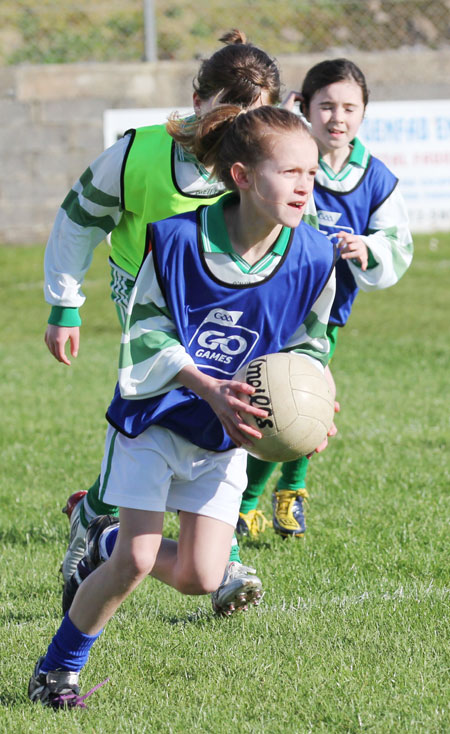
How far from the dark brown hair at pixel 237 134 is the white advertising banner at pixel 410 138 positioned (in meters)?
11.9

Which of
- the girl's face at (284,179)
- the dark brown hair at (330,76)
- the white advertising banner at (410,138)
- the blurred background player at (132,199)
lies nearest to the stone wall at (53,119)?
the white advertising banner at (410,138)

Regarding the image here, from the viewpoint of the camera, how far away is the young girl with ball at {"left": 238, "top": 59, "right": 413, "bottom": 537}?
4605mm

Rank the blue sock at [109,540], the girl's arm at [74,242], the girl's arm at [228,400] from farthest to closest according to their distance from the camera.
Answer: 1. the girl's arm at [74,242]
2. the blue sock at [109,540]
3. the girl's arm at [228,400]

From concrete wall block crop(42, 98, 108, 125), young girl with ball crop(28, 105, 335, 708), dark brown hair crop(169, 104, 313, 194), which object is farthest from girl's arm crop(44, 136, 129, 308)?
concrete wall block crop(42, 98, 108, 125)

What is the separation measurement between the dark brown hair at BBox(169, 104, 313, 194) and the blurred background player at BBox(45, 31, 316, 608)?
0.45 metres

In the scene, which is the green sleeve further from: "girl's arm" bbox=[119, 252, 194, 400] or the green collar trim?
the green collar trim

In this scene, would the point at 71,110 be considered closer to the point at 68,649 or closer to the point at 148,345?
the point at 148,345

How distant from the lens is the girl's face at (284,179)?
3.09 m

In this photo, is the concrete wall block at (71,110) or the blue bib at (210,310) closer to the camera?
the blue bib at (210,310)

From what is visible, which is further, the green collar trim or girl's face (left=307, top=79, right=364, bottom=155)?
girl's face (left=307, top=79, right=364, bottom=155)

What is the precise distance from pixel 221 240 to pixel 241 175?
211mm

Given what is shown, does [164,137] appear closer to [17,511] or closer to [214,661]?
[214,661]

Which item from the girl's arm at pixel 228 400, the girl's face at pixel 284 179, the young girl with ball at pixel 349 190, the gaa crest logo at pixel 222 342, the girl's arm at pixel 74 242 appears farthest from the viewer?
the young girl with ball at pixel 349 190

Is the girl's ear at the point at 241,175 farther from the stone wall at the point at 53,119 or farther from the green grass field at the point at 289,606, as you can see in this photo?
Result: the stone wall at the point at 53,119
